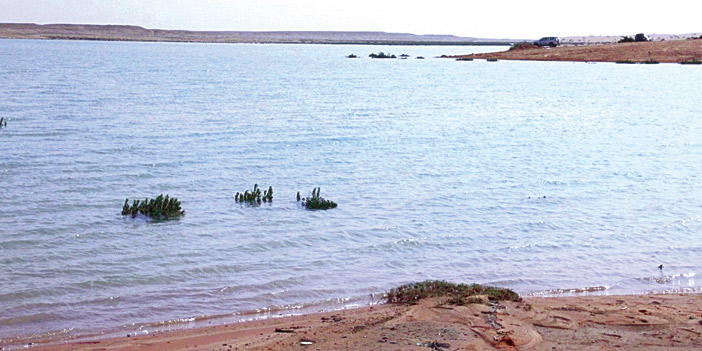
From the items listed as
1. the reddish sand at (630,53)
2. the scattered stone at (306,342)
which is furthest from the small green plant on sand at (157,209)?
the reddish sand at (630,53)

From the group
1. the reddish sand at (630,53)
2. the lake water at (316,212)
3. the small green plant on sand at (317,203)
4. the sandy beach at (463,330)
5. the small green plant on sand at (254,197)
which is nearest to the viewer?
the sandy beach at (463,330)

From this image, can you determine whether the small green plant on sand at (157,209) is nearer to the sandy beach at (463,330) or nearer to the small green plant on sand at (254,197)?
the small green plant on sand at (254,197)

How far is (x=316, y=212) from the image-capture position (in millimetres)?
17312

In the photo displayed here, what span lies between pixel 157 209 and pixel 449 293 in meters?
7.48

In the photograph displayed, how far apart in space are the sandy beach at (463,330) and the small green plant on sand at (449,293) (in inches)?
8.4

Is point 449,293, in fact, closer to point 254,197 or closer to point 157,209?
point 157,209

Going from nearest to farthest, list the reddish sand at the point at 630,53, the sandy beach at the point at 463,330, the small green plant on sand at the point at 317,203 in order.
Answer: the sandy beach at the point at 463,330 → the small green plant on sand at the point at 317,203 → the reddish sand at the point at 630,53

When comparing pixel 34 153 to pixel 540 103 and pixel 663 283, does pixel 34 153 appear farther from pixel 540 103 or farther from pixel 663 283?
pixel 540 103

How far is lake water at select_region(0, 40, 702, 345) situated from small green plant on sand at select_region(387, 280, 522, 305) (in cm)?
81

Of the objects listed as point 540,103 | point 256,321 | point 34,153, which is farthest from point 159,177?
point 540,103

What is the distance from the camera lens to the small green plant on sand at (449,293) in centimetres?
1062

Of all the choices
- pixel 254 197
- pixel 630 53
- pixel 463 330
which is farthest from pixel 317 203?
pixel 630 53

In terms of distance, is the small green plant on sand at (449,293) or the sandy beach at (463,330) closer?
the sandy beach at (463,330)

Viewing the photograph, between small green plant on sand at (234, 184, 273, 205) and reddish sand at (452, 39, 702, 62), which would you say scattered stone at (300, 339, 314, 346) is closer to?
small green plant on sand at (234, 184, 273, 205)
